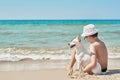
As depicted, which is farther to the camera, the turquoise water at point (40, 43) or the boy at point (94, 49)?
the turquoise water at point (40, 43)

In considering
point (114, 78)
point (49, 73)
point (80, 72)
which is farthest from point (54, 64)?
point (114, 78)

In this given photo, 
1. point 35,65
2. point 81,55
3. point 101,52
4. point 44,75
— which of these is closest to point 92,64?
point 81,55

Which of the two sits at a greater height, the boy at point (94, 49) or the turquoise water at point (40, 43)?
the boy at point (94, 49)

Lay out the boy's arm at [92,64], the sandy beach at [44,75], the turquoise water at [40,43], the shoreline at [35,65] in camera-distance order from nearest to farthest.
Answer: the sandy beach at [44,75]
the boy's arm at [92,64]
the shoreline at [35,65]
the turquoise water at [40,43]

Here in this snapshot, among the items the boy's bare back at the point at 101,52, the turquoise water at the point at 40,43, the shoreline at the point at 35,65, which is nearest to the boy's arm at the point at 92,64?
the boy's bare back at the point at 101,52

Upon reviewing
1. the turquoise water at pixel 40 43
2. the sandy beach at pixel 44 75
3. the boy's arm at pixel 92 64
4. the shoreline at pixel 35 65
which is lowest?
the turquoise water at pixel 40 43

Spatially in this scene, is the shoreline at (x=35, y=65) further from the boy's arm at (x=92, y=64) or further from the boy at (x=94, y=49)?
the boy's arm at (x=92, y=64)

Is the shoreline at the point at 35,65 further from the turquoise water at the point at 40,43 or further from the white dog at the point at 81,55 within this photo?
the white dog at the point at 81,55

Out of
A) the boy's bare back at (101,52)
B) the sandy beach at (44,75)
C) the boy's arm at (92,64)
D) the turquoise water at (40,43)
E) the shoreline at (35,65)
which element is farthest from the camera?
the turquoise water at (40,43)

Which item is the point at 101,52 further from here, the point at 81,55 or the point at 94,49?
the point at 81,55

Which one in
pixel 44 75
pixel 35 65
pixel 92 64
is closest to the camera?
pixel 92 64

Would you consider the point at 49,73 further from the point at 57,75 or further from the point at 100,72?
the point at 100,72

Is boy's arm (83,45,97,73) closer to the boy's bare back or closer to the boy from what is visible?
the boy

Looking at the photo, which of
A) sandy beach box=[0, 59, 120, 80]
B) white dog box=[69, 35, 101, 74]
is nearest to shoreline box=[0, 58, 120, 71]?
sandy beach box=[0, 59, 120, 80]
